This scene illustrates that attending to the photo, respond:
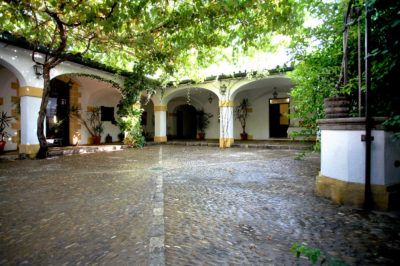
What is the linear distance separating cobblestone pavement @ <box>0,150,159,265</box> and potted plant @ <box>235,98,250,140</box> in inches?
528

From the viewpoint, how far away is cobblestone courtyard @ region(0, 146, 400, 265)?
92.8 inches

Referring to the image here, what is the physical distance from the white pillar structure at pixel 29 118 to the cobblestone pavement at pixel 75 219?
12.9 ft

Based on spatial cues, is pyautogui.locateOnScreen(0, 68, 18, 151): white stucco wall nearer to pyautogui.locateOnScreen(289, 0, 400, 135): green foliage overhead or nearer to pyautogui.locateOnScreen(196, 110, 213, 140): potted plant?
pyautogui.locateOnScreen(289, 0, 400, 135): green foliage overhead

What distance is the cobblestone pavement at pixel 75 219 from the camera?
2383 millimetres

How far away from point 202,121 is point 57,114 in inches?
394

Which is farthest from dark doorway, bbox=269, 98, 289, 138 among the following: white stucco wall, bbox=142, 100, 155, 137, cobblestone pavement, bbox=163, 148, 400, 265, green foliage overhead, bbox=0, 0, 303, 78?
cobblestone pavement, bbox=163, 148, 400, 265

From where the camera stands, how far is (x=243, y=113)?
61.0ft

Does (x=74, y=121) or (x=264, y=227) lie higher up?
(x=74, y=121)

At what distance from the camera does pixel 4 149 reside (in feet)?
35.3

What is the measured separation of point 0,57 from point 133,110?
646 centimetres

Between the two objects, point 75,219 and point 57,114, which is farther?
point 57,114

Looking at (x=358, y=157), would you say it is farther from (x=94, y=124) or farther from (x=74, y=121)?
(x=94, y=124)

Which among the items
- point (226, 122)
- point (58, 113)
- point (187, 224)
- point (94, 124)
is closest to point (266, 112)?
point (226, 122)

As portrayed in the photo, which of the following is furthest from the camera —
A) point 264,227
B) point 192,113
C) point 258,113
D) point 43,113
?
point 192,113
